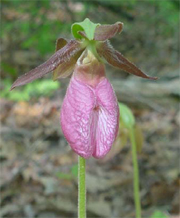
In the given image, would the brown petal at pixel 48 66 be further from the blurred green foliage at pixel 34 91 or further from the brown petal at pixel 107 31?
the blurred green foliage at pixel 34 91

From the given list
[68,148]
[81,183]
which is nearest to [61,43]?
[81,183]

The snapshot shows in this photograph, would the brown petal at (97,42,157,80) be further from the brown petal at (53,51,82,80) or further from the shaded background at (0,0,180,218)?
the shaded background at (0,0,180,218)

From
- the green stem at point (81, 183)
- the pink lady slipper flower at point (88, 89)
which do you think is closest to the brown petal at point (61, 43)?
the pink lady slipper flower at point (88, 89)

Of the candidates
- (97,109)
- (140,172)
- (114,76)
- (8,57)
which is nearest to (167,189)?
(140,172)

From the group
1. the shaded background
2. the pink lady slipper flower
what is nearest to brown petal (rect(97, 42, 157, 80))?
the pink lady slipper flower

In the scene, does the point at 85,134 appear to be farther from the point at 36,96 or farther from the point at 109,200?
the point at 36,96

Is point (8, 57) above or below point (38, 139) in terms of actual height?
above
